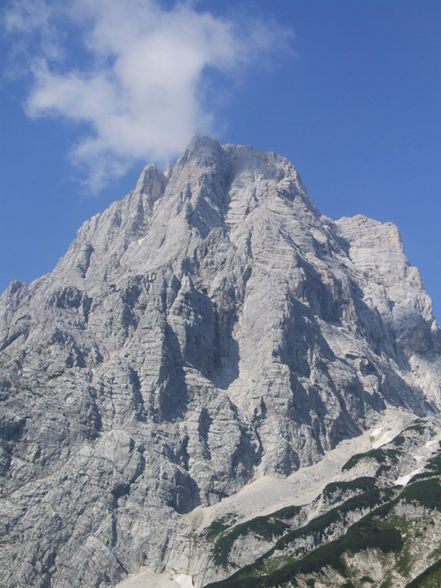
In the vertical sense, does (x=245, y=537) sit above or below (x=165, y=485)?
below

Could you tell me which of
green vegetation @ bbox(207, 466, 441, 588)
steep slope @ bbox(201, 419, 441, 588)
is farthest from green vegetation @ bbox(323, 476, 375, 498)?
steep slope @ bbox(201, 419, 441, 588)

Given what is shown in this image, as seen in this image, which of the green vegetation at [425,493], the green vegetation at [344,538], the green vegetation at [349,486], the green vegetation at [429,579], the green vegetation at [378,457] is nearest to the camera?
the green vegetation at [429,579]

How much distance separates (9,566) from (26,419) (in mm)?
38050

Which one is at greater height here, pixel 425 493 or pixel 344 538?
pixel 425 493

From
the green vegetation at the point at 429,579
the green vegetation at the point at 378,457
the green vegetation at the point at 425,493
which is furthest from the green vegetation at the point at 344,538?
the green vegetation at the point at 378,457

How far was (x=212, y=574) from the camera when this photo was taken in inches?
6073

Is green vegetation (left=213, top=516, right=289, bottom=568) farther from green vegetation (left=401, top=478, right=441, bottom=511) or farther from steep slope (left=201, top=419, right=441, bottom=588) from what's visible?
green vegetation (left=401, top=478, right=441, bottom=511)

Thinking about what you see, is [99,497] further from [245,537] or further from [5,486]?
[245,537]

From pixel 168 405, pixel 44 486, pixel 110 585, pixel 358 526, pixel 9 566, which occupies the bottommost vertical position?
pixel 358 526

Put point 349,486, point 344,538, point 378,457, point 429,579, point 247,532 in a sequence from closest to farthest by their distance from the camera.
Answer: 1. point 429,579
2. point 344,538
3. point 247,532
4. point 349,486
5. point 378,457

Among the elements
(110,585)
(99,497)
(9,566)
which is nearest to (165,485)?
(99,497)

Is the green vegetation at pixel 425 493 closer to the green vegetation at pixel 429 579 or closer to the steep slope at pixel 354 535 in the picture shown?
the steep slope at pixel 354 535

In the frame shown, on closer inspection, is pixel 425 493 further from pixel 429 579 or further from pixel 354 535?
pixel 429 579

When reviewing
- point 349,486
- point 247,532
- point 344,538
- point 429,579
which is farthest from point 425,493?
point 247,532
